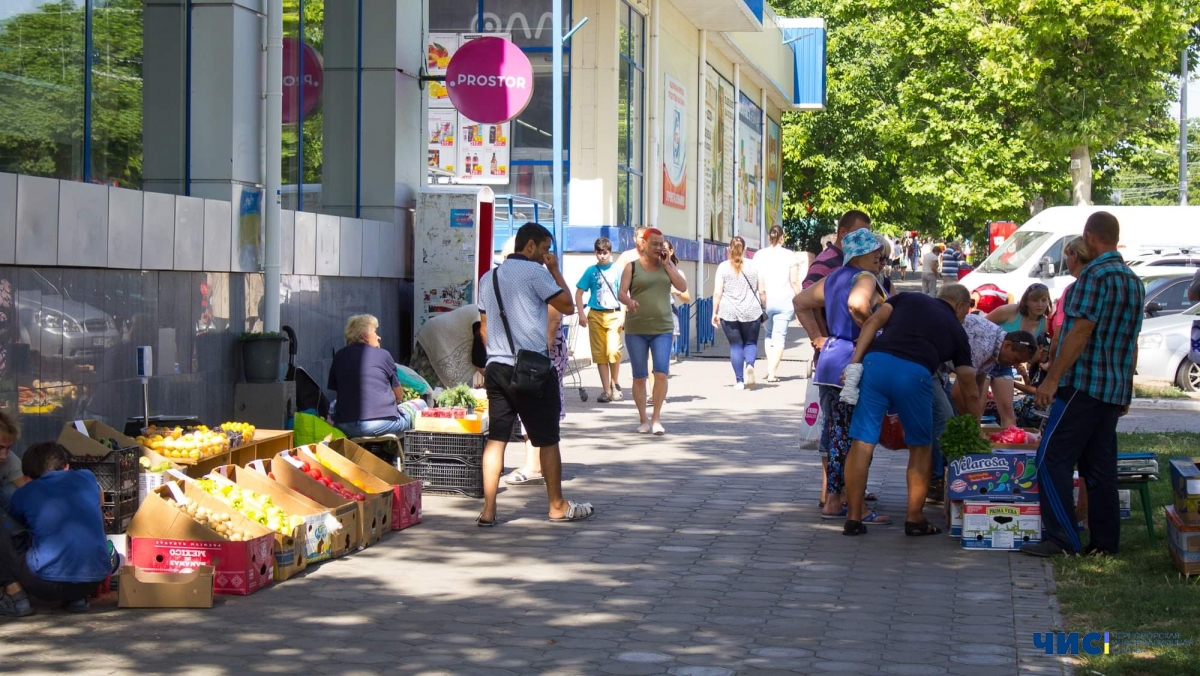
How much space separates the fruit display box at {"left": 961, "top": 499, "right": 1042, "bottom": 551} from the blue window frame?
14339mm

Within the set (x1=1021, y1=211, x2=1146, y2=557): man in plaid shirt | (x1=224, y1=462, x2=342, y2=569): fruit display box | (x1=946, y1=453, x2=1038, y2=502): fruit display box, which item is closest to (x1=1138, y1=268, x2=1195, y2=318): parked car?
(x1=946, y1=453, x2=1038, y2=502): fruit display box

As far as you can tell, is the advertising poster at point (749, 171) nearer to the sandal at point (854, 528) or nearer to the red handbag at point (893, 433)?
the red handbag at point (893, 433)

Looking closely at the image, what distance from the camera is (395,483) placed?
8750 mm

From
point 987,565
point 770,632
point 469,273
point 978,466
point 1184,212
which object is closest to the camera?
point 770,632

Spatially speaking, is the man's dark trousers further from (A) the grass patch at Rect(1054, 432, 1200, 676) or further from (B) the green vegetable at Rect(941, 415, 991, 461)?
(B) the green vegetable at Rect(941, 415, 991, 461)

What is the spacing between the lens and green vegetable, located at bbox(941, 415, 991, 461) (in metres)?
8.24

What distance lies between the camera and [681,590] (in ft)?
22.8

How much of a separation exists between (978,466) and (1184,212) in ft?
68.9

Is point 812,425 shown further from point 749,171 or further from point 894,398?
point 749,171

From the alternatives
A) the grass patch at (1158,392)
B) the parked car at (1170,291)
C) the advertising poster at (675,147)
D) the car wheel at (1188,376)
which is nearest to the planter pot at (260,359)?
the grass patch at (1158,392)

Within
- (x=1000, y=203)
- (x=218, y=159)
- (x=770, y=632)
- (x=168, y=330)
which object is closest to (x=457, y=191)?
(x=218, y=159)

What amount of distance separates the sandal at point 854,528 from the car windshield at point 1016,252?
18.0 meters

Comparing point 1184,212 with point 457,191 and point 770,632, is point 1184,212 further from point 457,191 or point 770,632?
point 770,632

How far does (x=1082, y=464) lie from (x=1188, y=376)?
38.3 feet
